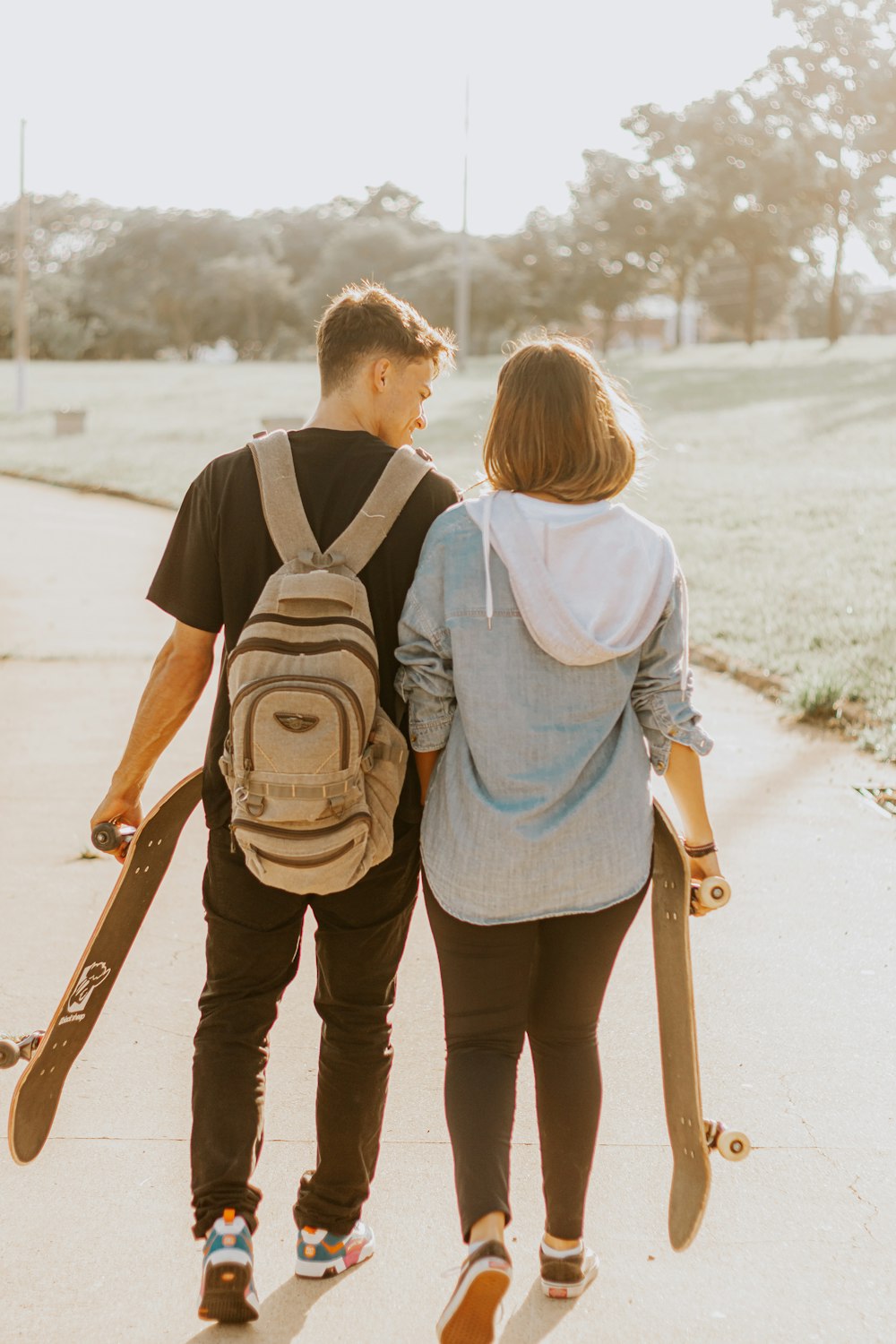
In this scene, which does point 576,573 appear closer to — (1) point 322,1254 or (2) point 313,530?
(2) point 313,530

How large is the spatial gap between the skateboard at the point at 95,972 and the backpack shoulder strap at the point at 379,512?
22.6 inches

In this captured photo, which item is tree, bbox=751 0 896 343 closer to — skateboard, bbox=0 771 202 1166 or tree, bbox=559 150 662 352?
tree, bbox=559 150 662 352

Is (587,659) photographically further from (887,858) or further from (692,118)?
(692,118)

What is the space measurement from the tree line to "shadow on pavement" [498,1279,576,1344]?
3931 cm

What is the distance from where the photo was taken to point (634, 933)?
4641 mm

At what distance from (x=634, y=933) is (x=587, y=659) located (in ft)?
7.87

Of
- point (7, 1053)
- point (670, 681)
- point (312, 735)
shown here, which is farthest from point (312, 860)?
point (7, 1053)

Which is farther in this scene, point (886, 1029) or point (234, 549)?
point (886, 1029)

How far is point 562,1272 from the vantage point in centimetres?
268

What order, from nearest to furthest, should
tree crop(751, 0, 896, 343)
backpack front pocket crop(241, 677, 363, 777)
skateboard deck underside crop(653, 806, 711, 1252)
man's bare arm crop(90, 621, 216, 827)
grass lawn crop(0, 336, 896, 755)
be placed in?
backpack front pocket crop(241, 677, 363, 777), skateboard deck underside crop(653, 806, 711, 1252), man's bare arm crop(90, 621, 216, 827), grass lawn crop(0, 336, 896, 755), tree crop(751, 0, 896, 343)

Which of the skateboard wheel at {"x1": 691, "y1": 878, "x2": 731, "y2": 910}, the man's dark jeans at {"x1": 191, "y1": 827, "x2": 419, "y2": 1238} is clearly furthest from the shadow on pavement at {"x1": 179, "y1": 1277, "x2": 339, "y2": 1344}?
the skateboard wheel at {"x1": 691, "y1": 878, "x2": 731, "y2": 910}

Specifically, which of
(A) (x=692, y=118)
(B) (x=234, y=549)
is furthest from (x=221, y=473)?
(A) (x=692, y=118)

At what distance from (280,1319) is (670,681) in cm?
131

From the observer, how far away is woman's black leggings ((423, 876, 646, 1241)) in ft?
8.09
